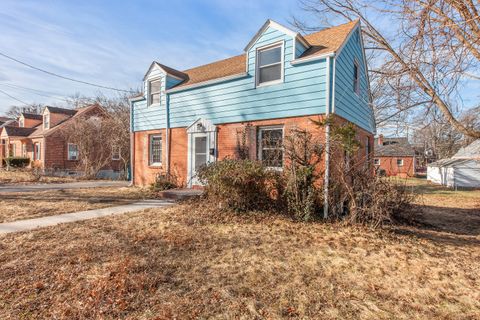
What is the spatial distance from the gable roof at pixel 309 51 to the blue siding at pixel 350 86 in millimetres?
345

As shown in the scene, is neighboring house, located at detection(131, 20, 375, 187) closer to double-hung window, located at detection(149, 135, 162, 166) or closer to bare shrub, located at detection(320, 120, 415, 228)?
double-hung window, located at detection(149, 135, 162, 166)

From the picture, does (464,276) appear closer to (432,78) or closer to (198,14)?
(432,78)

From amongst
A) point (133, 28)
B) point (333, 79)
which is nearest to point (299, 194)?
point (333, 79)

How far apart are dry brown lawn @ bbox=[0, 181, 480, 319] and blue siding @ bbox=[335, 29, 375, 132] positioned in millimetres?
4062

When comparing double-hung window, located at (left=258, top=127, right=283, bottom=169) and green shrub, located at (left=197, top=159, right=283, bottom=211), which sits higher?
double-hung window, located at (left=258, top=127, right=283, bottom=169)

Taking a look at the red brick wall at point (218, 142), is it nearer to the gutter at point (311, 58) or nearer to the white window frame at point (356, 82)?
the white window frame at point (356, 82)

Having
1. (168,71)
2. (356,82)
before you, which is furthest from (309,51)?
(168,71)

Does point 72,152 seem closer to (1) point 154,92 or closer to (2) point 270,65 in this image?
(1) point 154,92

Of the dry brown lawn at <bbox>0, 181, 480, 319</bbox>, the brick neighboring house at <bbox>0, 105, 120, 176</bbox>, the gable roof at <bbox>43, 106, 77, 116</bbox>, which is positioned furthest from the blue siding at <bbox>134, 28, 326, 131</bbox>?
the gable roof at <bbox>43, 106, 77, 116</bbox>

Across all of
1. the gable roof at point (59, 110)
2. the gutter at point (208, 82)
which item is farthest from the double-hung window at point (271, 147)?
the gable roof at point (59, 110)

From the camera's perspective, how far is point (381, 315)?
2.85 metres

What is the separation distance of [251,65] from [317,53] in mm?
2353

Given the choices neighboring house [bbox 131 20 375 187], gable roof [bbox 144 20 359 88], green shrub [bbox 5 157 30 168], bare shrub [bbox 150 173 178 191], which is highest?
gable roof [bbox 144 20 359 88]

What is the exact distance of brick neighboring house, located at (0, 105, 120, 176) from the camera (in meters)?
22.9
